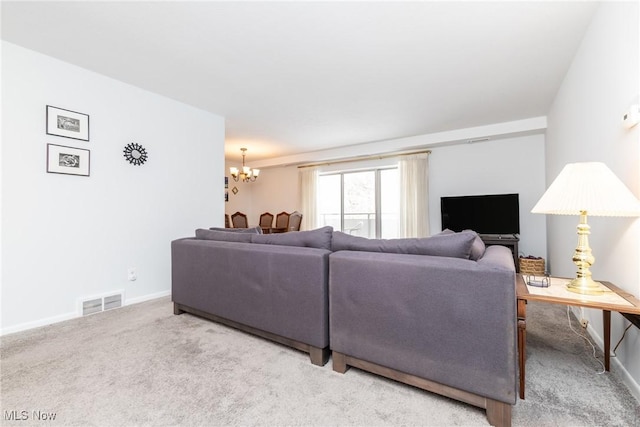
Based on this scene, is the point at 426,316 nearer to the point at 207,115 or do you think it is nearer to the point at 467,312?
the point at 467,312

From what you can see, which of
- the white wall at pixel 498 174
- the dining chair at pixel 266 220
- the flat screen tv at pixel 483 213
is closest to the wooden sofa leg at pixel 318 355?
the flat screen tv at pixel 483 213

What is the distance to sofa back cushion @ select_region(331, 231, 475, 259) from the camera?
1.49 meters

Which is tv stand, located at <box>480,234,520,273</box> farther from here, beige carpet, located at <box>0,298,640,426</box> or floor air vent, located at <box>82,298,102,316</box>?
floor air vent, located at <box>82,298,102,316</box>

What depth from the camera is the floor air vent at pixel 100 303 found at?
270 cm

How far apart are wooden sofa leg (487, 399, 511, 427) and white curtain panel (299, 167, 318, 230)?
539cm

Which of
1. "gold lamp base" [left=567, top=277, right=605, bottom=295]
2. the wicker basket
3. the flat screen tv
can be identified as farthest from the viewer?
the flat screen tv

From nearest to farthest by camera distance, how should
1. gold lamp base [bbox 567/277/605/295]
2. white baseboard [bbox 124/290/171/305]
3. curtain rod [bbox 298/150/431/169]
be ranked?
1. gold lamp base [bbox 567/277/605/295]
2. white baseboard [bbox 124/290/171/305]
3. curtain rod [bbox 298/150/431/169]

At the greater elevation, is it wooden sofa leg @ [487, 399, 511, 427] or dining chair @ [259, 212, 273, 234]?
dining chair @ [259, 212, 273, 234]

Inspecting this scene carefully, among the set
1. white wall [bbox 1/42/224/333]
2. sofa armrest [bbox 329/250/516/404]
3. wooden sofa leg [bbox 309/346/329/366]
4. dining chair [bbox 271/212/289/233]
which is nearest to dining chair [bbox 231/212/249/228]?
dining chair [bbox 271/212/289/233]

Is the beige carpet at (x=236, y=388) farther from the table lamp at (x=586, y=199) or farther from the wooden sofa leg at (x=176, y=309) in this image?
the table lamp at (x=586, y=199)

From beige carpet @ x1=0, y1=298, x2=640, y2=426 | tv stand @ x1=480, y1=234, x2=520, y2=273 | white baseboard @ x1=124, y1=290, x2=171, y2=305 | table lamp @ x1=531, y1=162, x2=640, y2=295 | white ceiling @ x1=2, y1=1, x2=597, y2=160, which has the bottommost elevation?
beige carpet @ x1=0, y1=298, x2=640, y2=426

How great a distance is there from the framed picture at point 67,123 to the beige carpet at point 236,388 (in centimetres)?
179

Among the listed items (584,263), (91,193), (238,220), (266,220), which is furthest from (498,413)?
(266,220)

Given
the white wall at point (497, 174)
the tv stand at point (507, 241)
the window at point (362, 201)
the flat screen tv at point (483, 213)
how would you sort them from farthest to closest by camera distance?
the window at point (362, 201)
the white wall at point (497, 174)
the flat screen tv at point (483, 213)
the tv stand at point (507, 241)
